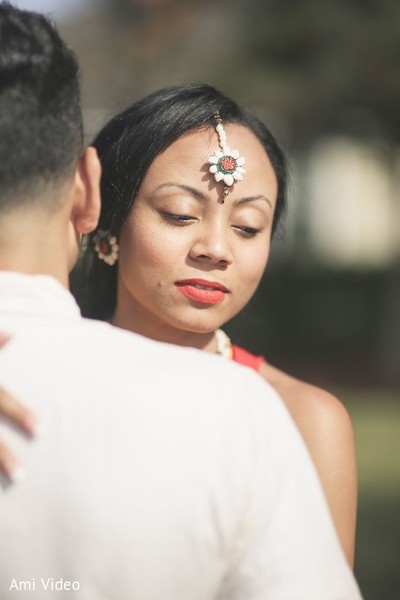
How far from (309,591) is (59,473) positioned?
0.50m

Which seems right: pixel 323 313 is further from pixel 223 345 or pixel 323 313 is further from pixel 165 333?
pixel 165 333

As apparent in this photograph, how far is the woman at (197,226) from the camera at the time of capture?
3.00 metres

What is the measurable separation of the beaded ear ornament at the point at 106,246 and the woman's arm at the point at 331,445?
0.67 m

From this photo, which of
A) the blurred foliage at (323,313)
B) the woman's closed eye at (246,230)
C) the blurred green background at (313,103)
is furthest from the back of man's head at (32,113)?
the blurred foliage at (323,313)

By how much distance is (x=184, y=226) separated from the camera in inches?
118

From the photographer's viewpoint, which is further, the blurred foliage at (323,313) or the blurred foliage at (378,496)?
the blurred foliage at (323,313)

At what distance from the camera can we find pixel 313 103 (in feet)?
47.8

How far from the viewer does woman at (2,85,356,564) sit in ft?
9.84

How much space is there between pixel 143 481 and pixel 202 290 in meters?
1.32

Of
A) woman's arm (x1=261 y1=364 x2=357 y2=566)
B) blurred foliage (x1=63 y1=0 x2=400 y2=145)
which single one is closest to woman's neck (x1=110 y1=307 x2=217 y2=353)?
woman's arm (x1=261 y1=364 x2=357 y2=566)

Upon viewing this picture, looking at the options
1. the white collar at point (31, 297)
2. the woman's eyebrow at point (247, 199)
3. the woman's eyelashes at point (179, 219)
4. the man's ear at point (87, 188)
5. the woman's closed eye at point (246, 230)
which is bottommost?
the woman's closed eye at point (246, 230)

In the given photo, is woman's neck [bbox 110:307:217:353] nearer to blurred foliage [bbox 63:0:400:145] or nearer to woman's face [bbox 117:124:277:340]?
woman's face [bbox 117:124:277:340]

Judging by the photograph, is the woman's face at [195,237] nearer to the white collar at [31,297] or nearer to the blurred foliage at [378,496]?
the white collar at [31,297]

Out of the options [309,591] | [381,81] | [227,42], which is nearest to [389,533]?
[309,591]
